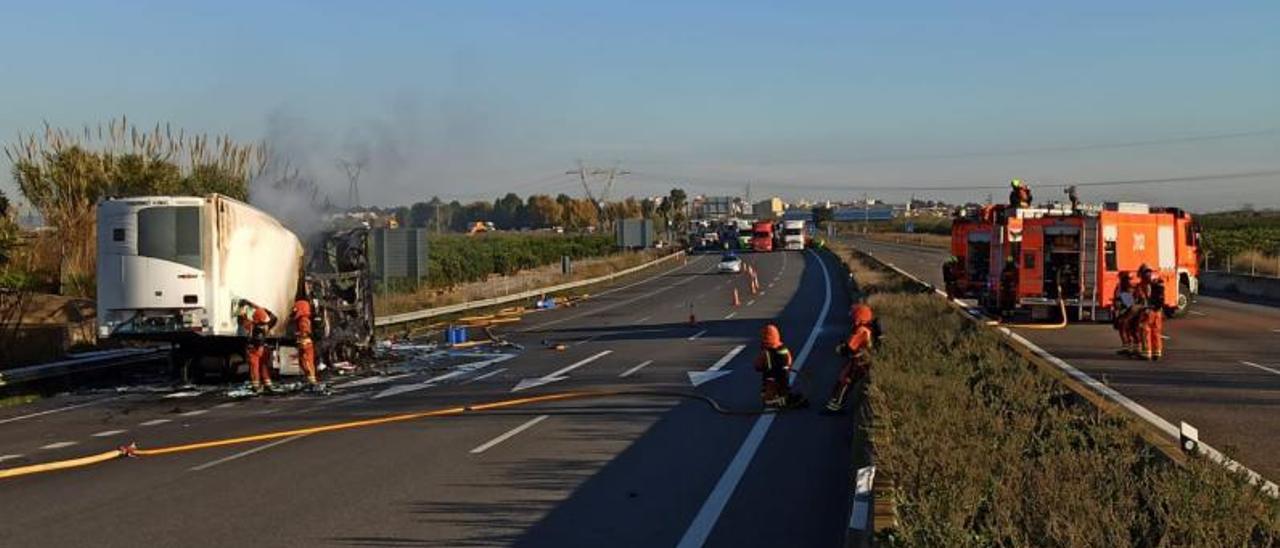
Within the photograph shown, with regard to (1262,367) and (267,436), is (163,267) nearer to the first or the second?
(267,436)

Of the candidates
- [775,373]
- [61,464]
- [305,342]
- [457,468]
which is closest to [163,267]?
[305,342]

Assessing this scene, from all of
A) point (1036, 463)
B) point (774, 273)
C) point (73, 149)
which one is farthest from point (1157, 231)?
point (774, 273)

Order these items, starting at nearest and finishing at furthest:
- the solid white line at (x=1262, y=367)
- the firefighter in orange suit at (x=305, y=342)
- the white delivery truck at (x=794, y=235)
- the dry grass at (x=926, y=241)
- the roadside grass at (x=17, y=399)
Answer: the solid white line at (x=1262, y=367) < the roadside grass at (x=17, y=399) < the firefighter in orange suit at (x=305, y=342) < the white delivery truck at (x=794, y=235) < the dry grass at (x=926, y=241)

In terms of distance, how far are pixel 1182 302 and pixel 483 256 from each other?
47.3 m

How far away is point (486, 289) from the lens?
58.2 meters

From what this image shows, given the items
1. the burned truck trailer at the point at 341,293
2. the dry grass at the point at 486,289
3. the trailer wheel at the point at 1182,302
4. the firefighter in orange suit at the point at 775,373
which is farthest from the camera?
the dry grass at the point at 486,289

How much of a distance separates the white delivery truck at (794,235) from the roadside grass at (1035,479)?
334 feet

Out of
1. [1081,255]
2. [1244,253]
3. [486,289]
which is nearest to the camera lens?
[1081,255]

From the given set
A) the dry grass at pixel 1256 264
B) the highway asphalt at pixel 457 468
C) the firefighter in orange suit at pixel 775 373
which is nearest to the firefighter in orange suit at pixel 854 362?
the highway asphalt at pixel 457 468

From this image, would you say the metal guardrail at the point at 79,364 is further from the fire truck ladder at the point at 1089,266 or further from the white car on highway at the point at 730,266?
the white car on highway at the point at 730,266

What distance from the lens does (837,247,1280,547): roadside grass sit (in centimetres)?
606

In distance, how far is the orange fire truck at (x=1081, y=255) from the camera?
90.9 ft

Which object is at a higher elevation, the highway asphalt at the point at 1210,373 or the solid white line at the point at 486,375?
the highway asphalt at the point at 1210,373

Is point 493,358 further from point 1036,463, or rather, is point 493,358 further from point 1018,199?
point 1036,463
